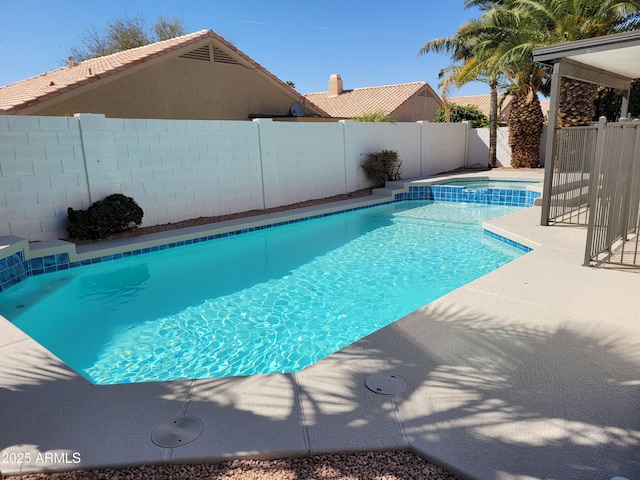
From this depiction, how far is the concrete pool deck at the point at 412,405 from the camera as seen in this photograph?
2467 millimetres

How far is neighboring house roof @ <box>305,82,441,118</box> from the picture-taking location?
27844 mm

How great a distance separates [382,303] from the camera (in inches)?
234

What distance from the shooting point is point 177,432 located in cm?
269

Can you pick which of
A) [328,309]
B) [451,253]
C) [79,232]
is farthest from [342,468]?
[79,232]

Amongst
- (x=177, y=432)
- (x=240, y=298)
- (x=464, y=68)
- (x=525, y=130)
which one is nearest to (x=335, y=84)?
(x=464, y=68)

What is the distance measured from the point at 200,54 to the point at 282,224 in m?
9.50

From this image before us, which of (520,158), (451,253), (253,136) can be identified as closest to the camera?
(451,253)

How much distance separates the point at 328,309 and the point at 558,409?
3328 mm

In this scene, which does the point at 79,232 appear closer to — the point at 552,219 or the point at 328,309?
the point at 328,309

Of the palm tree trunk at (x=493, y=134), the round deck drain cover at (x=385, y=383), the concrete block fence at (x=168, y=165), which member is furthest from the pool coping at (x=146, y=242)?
the palm tree trunk at (x=493, y=134)

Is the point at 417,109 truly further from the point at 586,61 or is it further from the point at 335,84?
the point at 586,61

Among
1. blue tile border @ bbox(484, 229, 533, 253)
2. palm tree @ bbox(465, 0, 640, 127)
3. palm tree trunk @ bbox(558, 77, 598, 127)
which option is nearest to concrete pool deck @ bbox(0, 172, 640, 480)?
blue tile border @ bbox(484, 229, 533, 253)

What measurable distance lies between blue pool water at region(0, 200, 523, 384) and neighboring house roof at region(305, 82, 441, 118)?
63.6 ft

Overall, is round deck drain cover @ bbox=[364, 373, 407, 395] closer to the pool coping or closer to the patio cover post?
the pool coping
